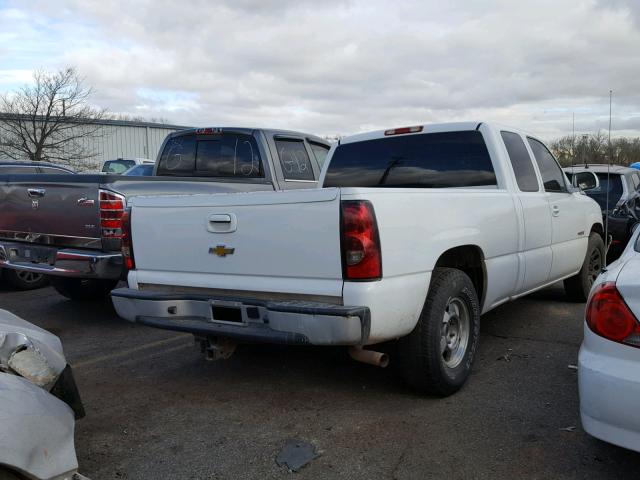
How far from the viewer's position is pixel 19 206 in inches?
249

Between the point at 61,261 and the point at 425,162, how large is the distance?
3.55 metres

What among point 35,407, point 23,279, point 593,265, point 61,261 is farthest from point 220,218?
point 23,279

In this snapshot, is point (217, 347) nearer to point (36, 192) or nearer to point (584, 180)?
point (36, 192)

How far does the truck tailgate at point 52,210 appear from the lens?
5.71 metres

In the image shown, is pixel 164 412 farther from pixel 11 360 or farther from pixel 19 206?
pixel 19 206

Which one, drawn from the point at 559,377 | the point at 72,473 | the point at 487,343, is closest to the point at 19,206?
the point at 72,473

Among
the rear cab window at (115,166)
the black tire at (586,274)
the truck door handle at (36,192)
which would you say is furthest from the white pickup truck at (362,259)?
the rear cab window at (115,166)

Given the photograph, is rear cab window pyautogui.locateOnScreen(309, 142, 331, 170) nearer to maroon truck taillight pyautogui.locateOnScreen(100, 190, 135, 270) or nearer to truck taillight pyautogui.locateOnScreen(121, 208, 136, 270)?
maroon truck taillight pyautogui.locateOnScreen(100, 190, 135, 270)

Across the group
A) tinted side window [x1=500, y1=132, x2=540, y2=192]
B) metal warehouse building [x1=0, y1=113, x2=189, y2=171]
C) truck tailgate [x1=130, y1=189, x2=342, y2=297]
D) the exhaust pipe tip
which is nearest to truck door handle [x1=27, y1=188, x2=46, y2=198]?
truck tailgate [x1=130, y1=189, x2=342, y2=297]

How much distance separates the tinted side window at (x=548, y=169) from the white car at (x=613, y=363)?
9.85ft

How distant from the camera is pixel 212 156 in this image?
7.35 metres

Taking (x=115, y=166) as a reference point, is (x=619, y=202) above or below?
below

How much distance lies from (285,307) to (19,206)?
4.12 m

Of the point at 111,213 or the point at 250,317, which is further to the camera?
the point at 111,213
